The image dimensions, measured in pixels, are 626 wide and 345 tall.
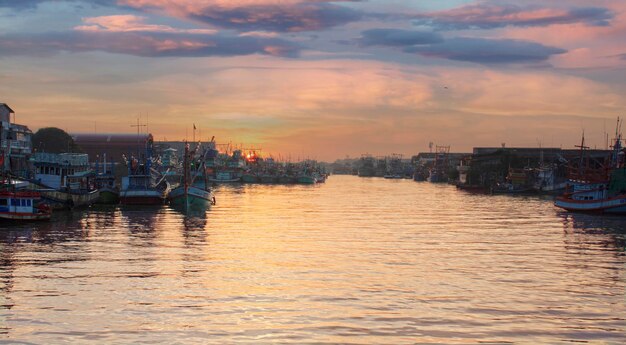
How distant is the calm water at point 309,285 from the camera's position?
25.4 metres

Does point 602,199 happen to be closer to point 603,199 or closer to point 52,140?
point 603,199

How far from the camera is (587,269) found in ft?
134

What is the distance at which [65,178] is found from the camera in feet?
332

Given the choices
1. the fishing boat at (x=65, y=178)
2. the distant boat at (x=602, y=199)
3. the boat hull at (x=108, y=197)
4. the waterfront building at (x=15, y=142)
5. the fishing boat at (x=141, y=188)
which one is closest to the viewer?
the distant boat at (x=602, y=199)

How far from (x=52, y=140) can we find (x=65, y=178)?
85733 millimetres

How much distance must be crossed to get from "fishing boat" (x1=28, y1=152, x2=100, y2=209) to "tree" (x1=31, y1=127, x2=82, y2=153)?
73.5 meters

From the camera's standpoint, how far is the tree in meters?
178

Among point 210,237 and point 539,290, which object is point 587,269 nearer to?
point 539,290

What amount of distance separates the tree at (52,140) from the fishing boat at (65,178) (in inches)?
2894

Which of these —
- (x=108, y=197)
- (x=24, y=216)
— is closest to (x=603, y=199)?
(x=24, y=216)

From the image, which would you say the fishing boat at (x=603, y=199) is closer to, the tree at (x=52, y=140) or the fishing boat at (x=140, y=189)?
the fishing boat at (x=140, y=189)

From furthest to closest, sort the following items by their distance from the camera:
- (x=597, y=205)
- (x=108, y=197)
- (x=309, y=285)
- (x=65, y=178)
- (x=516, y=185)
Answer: (x=516, y=185) < (x=108, y=197) < (x=65, y=178) < (x=597, y=205) < (x=309, y=285)

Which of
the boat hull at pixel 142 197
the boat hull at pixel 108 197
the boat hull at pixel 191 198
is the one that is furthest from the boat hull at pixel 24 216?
the boat hull at pixel 108 197

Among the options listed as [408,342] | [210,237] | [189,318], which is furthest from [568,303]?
[210,237]
